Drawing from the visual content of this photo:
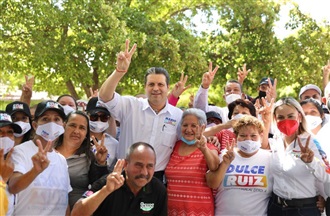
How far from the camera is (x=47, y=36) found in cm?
1550

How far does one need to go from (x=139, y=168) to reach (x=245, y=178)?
4.23ft

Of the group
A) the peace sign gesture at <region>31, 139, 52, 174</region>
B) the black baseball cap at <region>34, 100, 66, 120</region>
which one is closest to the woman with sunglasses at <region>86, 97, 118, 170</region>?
the black baseball cap at <region>34, 100, 66, 120</region>

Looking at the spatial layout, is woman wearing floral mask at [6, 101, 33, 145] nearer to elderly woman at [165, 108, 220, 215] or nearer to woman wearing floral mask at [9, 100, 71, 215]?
woman wearing floral mask at [9, 100, 71, 215]

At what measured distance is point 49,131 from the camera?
520cm

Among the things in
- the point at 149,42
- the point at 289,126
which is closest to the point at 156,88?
the point at 289,126

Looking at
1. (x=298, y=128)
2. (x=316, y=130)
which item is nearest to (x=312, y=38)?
(x=316, y=130)

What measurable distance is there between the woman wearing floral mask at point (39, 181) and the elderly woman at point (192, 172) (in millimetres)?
1168

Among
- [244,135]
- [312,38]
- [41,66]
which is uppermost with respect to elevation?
[312,38]

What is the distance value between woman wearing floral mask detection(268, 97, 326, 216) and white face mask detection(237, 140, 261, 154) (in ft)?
0.80

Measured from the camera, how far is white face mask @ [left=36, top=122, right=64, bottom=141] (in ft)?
17.0

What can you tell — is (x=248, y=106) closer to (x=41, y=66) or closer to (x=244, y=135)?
(x=244, y=135)

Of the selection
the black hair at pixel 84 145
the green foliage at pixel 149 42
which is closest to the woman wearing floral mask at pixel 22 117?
the black hair at pixel 84 145

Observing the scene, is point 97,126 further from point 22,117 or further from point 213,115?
point 213,115

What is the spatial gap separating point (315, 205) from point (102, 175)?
2.27 m
